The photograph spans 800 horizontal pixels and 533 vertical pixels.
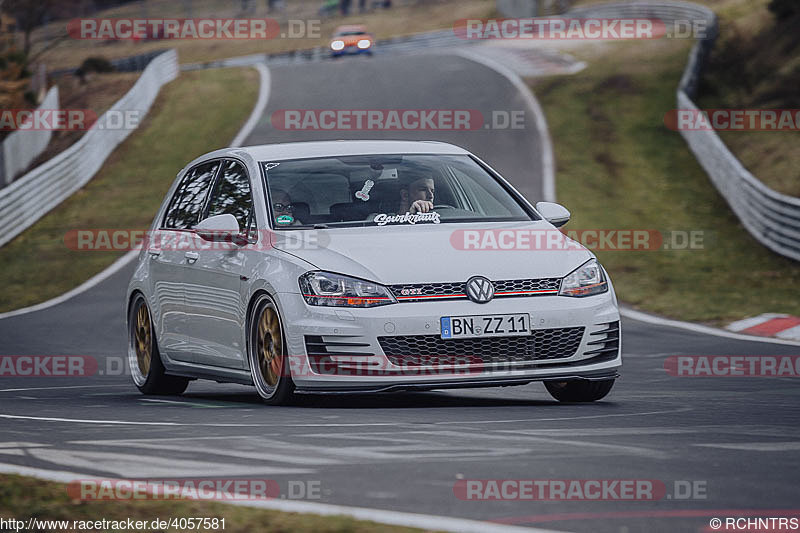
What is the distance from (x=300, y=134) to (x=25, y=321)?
54.0 feet

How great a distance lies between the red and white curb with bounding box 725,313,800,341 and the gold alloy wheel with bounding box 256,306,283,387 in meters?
6.77

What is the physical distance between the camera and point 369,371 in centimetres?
853

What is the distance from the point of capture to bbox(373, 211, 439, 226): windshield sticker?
9.38 meters

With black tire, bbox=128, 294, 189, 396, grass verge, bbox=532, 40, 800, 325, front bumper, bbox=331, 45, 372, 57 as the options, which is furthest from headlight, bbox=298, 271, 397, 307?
front bumper, bbox=331, 45, 372, 57

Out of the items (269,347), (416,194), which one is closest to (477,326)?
(269,347)

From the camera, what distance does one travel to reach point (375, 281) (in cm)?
852

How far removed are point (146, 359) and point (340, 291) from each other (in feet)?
9.90

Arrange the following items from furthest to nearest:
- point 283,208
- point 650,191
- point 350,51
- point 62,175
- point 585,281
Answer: point 350,51 → point 62,175 → point 650,191 → point 283,208 → point 585,281

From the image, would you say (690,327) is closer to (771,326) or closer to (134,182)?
(771,326)

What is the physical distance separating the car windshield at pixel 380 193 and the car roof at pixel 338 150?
0.08 meters

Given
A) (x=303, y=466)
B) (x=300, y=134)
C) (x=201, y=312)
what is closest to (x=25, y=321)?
(x=201, y=312)

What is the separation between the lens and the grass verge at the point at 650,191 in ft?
59.7

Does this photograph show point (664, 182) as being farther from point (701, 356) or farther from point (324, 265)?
point (324, 265)

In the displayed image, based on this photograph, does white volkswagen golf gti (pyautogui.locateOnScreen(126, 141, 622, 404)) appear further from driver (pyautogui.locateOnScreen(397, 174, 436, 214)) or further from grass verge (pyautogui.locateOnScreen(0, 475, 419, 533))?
grass verge (pyautogui.locateOnScreen(0, 475, 419, 533))
